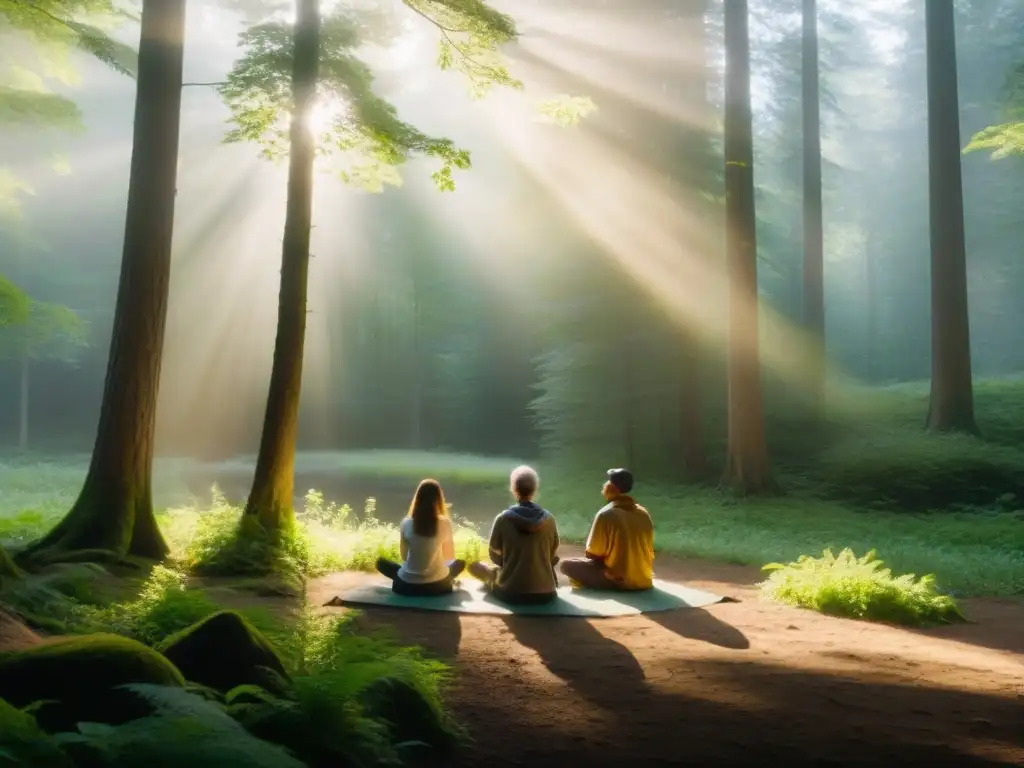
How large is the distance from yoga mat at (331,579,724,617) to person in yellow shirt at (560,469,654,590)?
0.40ft

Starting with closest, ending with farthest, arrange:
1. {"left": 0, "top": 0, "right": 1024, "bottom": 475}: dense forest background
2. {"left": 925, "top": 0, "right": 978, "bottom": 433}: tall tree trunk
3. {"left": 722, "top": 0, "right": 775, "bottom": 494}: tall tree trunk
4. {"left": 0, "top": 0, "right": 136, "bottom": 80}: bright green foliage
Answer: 1. {"left": 0, "top": 0, "right": 136, "bottom": 80}: bright green foliage
2. {"left": 722, "top": 0, "right": 775, "bottom": 494}: tall tree trunk
3. {"left": 925, "top": 0, "right": 978, "bottom": 433}: tall tree trunk
4. {"left": 0, "top": 0, "right": 1024, "bottom": 475}: dense forest background

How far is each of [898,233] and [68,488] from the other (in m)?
44.2

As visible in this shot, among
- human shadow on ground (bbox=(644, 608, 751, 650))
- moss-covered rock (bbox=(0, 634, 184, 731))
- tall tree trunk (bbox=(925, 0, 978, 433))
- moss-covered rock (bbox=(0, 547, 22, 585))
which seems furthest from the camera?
tall tree trunk (bbox=(925, 0, 978, 433))

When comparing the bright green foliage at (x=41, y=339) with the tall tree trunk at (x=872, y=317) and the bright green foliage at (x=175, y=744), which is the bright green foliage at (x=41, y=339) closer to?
the bright green foliage at (x=175, y=744)

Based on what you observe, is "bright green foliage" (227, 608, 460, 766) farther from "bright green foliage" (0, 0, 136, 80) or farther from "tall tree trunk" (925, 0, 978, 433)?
"tall tree trunk" (925, 0, 978, 433)

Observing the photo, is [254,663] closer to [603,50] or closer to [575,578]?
[575,578]

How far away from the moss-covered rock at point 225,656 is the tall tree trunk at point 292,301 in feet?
20.6

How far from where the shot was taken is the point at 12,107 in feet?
46.7

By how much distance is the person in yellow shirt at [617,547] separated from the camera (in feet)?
28.2

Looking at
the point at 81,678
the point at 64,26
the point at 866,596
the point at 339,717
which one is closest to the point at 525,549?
the point at 866,596

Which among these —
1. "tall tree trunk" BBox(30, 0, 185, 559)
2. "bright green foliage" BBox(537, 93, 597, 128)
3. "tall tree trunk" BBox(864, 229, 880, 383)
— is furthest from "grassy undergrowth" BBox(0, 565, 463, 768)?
"tall tree trunk" BBox(864, 229, 880, 383)

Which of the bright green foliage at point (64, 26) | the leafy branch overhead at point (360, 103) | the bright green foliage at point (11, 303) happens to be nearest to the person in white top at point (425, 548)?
the leafy branch overhead at point (360, 103)

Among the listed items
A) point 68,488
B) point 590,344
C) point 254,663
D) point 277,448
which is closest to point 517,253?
point 590,344

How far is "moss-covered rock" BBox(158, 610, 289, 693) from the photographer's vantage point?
4422 millimetres
